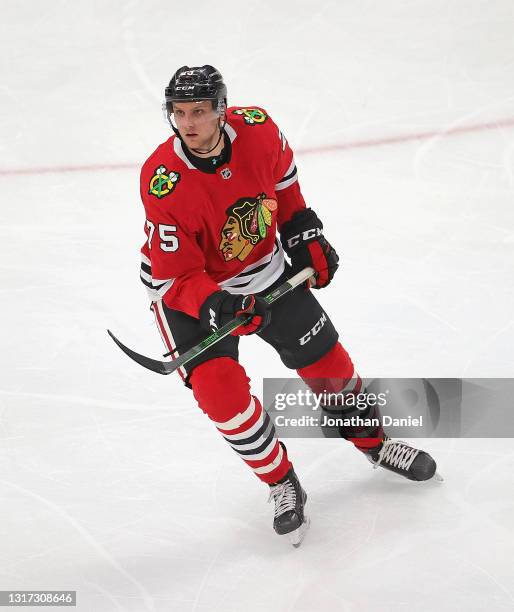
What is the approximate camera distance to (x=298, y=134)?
4.60 meters

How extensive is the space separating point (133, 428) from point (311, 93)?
8.59 feet

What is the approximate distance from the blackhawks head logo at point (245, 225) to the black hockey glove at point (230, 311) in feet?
0.63

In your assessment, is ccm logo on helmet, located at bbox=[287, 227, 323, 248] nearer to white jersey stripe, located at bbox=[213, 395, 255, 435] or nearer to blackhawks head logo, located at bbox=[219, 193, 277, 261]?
blackhawks head logo, located at bbox=[219, 193, 277, 261]

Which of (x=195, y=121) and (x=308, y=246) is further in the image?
(x=308, y=246)

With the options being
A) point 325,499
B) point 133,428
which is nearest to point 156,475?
point 133,428

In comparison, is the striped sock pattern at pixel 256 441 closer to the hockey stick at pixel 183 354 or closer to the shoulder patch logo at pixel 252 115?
the hockey stick at pixel 183 354

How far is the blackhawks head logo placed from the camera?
7.40 feet

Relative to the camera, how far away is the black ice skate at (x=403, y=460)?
2547mm

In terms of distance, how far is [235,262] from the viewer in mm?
2365

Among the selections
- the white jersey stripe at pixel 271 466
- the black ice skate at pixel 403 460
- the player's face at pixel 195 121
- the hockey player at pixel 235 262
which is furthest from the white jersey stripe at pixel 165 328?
the black ice skate at pixel 403 460

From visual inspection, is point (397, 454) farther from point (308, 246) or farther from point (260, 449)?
point (308, 246)

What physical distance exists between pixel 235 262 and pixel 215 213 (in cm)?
20

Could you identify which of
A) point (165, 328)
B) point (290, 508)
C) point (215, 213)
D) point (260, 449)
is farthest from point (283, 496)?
point (215, 213)

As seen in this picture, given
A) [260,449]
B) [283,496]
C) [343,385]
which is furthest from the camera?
[343,385]
